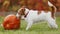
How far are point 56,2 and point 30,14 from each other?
3949 millimetres

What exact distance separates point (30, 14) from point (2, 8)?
4.28m

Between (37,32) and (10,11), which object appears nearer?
(37,32)

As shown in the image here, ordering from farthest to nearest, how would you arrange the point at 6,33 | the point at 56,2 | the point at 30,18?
the point at 56,2, the point at 30,18, the point at 6,33

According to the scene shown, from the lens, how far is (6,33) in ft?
23.2

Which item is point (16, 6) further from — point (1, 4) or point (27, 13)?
point (27, 13)

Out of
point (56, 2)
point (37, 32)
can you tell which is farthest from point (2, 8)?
point (37, 32)

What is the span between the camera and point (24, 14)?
7859 mm

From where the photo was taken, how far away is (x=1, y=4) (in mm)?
11906

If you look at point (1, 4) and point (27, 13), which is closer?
point (27, 13)

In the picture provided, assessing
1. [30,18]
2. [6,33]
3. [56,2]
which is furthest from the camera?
[56,2]

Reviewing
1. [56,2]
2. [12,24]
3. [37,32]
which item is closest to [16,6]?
[56,2]

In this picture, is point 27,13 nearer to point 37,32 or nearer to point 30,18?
point 30,18

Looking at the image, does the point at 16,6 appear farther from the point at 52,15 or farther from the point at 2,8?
the point at 52,15

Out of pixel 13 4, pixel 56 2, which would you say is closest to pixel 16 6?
pixel 13 4
